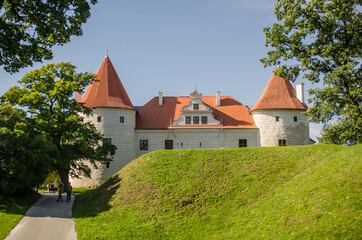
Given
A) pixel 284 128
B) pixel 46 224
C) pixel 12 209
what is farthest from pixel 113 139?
pixel 46 224

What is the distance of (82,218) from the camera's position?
20.4 m

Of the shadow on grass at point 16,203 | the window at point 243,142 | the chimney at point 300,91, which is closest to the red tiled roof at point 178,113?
the window at point 243,142

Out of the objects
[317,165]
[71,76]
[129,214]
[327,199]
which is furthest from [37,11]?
[71,76]

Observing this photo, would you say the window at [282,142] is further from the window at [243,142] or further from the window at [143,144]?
the window at [143,144]

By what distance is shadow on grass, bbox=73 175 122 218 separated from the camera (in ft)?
69.7

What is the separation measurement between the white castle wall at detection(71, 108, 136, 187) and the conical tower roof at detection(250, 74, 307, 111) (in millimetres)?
14101

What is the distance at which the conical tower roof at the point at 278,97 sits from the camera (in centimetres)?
3834

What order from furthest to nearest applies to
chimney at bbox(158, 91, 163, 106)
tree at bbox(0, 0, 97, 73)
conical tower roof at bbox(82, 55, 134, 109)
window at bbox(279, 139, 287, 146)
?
chimney at bbox(158, 91, 163, 106) → conical tower roof at bbox(82, 55, 134, 109) → window at bbox(279, 139, 287, 146) → tree at bbox(0, 0, 97, 73)

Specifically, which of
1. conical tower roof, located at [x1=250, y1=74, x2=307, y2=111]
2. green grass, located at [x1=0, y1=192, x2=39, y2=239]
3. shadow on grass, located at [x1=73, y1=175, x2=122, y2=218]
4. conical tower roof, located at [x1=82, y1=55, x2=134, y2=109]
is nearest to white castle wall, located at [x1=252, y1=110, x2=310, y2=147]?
conical tower roof, located at [x1=250, y1=74, x2=307, y2=111]

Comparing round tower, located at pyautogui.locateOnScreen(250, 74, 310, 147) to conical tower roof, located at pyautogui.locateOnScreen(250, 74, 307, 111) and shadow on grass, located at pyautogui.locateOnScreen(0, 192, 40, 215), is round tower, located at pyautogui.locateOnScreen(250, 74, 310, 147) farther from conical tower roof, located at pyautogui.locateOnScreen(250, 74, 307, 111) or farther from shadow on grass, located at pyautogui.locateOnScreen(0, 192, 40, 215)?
shadow on grass, located at pyautogui.locateOnScreen(0, 192, 40, 215)

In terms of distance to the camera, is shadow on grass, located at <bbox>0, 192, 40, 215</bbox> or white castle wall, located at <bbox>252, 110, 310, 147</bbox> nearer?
shadow on grass, located at <bbox>0, 192, 40, 215</bbox>

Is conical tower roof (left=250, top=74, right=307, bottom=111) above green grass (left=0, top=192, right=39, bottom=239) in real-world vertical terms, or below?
above

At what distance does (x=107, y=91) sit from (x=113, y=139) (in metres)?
5.43

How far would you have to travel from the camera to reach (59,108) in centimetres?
3141
